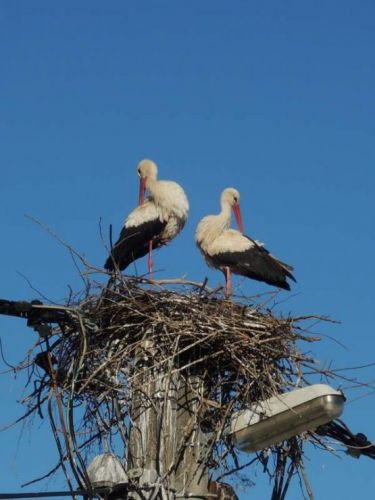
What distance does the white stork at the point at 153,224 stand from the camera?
10828 millimetres

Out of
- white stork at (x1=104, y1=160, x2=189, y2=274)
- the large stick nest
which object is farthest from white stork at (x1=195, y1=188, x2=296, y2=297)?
the large stick nest

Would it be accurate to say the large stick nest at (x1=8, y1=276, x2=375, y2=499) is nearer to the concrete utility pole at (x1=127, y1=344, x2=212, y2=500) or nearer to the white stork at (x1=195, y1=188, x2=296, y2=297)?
the concrete utility pole at (x1=127, y1=344, x2=212, y2=500)

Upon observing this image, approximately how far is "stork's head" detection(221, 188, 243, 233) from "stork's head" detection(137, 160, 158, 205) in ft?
2.65

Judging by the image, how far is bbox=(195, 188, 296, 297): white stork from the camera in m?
10.9

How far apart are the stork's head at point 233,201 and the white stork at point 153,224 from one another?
79 cm

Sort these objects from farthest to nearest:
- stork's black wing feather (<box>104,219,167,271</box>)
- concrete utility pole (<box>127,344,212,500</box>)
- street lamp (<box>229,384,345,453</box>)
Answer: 1. stork's black wing feather (<box>104,219,167,271</box>)
2. concrete utility pole (<box>127,344,212,500</box>)
3. street lamp (<box>229,384,345,453</box>)

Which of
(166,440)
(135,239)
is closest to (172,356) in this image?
(166,440)

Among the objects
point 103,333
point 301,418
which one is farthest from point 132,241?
point 301,418

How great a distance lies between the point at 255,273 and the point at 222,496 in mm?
5780

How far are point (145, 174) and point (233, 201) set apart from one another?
1.04 meters

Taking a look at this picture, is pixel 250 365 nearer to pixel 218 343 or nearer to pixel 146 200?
pixel 218 343

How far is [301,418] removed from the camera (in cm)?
498

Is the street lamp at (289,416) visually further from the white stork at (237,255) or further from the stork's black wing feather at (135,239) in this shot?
the white stork at (237,255)

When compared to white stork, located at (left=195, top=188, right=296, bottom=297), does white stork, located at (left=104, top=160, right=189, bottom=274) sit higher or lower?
higher
